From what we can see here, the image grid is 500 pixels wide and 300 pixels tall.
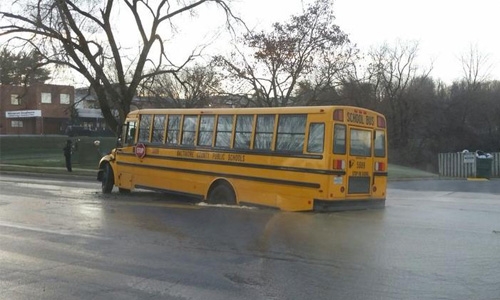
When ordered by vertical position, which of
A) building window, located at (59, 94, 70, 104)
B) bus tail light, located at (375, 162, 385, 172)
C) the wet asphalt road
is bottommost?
the wet asphalt road

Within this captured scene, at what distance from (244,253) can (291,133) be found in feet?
14.0

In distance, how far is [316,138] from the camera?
11344 millimetres

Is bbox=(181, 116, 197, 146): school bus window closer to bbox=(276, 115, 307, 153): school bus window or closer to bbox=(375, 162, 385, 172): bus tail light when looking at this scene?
bbox=(276, 115, 307, 153): school bus window

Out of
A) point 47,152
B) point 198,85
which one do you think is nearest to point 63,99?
point 47,152

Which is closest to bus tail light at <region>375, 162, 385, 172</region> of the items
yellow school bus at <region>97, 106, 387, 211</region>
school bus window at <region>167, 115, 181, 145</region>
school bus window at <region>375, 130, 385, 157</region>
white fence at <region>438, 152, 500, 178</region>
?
yellow school bus at <region>97, 106, 387, 211</region>

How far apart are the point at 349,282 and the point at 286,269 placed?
931mm

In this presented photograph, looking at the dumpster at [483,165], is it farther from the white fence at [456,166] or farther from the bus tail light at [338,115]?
the bus tail light at [338,115]

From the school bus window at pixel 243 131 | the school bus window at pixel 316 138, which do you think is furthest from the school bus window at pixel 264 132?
the school bus window at pixel 316 138

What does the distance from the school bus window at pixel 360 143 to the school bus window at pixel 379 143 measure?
28 centimetres

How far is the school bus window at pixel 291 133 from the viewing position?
1161cm

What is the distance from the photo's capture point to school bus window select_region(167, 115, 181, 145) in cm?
1437

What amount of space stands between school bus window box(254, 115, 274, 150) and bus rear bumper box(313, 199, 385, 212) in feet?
5.76

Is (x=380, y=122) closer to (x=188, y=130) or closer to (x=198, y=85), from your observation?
(x=188, y=130)

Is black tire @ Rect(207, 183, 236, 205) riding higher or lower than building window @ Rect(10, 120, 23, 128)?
lower
